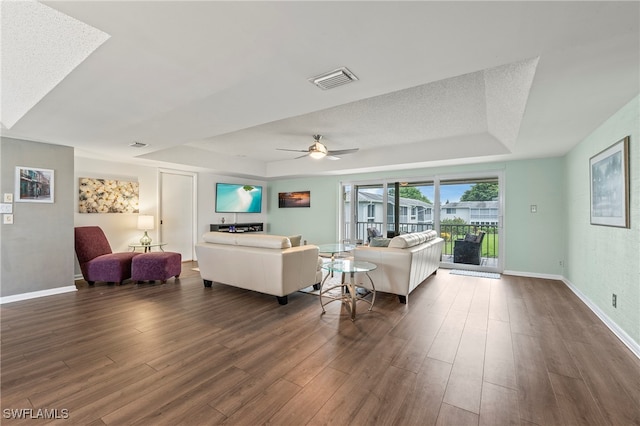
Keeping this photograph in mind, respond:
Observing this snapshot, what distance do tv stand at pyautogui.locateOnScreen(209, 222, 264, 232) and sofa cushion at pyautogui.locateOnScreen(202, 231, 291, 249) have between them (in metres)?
2.88

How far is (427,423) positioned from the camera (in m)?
1.52

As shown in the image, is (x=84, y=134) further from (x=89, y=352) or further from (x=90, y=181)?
(x=89, y=352)

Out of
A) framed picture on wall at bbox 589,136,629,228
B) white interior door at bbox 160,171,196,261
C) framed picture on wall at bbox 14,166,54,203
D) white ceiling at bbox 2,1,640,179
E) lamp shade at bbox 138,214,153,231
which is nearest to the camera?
white ceiling at bbox 2,1,640,179

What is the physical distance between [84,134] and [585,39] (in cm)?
496

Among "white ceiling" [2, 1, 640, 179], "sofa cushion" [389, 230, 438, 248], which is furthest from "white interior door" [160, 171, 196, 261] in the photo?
"sofa cushion" [389, 230, 438, 248]

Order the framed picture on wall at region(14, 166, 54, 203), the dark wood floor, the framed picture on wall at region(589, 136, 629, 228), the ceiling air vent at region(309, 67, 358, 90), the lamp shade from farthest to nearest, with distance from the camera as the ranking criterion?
1. the lamp shade
2. the framed picture on wall at region(14, 166, 54, 203)
3. the framed picture on wall at region(589, 136, 629, 228)
4. the ceiling air vent at region(309, 67, 358, 90)
5. the dark wood floor

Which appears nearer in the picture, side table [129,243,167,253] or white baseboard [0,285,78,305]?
white baseboard [0,285,78,305]

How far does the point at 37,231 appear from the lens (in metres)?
3.84

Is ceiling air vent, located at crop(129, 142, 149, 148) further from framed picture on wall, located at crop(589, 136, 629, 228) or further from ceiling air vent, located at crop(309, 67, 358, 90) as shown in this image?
framed picture on wall, located at crop(589, 136, 629, 228)

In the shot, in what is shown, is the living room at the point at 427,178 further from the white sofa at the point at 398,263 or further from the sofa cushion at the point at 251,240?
the white sofa at the point at 398,263

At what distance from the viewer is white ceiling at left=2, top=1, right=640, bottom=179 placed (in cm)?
137

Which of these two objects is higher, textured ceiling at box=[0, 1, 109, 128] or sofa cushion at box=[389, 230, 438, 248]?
textured ceiling at box=[0, 1, 109, 128]

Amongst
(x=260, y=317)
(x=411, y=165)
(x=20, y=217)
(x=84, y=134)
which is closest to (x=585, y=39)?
(x=260, y=317)

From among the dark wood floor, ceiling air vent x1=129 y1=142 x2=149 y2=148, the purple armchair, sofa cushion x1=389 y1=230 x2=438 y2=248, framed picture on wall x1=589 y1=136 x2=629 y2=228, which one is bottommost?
the dark wood floor
